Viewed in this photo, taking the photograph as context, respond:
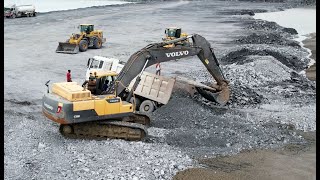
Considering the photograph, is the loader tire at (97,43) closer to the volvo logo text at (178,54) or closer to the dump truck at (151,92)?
the dump truck at (151,92)

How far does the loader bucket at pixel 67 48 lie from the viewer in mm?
29584

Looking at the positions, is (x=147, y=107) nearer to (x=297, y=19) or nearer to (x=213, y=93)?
(x=213, y=93)

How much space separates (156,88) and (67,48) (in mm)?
15798

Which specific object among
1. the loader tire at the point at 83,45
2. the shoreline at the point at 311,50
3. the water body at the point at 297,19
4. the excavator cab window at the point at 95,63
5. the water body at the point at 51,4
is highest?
the excavator cab window at the point at 95,63

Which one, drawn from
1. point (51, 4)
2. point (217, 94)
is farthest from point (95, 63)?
point (51, 4)

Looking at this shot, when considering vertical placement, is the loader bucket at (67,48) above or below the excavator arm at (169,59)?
below

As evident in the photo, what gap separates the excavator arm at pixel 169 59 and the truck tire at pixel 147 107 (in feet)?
3.60

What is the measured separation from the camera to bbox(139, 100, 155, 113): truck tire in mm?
15562

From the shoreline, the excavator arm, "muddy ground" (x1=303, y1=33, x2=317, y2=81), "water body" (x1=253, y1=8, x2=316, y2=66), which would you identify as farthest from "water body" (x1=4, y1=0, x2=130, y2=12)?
the excavator arm

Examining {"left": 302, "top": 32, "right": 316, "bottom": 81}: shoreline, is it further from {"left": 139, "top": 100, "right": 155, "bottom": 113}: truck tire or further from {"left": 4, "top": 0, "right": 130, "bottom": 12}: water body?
{"left": 4, "top": 0, "right": 130, "bottom": 12}: water body

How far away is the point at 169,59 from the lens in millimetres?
15203

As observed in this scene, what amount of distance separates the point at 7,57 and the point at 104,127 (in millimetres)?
17129

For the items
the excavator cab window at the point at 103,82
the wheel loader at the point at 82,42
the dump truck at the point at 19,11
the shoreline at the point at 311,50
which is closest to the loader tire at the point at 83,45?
the wheel loader at the point at 82,42

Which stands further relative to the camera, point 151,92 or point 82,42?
point 82,42
